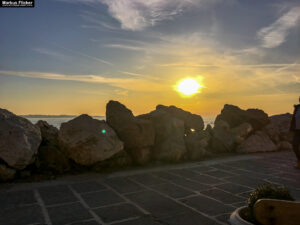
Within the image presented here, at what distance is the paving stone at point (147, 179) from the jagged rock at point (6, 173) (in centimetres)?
288

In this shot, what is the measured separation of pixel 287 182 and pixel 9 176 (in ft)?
22.2

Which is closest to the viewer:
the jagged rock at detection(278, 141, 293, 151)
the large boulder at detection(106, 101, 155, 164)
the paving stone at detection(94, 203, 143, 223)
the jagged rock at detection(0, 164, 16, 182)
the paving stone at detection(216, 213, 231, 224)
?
the paving stone at detection(216, 213, 231, 224)

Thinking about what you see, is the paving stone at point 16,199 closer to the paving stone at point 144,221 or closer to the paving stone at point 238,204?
the paving stone at point 144,221

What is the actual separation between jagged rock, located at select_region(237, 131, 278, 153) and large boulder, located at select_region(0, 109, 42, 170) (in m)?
8.45

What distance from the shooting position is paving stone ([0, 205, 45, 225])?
13.0 feet

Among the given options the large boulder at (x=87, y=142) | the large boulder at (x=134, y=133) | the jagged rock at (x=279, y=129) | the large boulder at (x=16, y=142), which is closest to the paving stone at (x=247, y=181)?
the large boulder at (x=134, y=133)

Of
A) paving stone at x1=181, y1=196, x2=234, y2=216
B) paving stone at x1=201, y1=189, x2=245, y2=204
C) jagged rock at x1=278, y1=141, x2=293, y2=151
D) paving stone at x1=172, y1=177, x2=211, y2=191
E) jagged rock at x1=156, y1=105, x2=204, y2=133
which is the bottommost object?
paving stone at x1=172, y1=177, x2=211, y2=191

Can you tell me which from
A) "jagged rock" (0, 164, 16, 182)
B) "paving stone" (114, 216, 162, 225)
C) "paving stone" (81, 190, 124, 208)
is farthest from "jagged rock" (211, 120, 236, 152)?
"jagged rock" (0, 164, 16, 182)

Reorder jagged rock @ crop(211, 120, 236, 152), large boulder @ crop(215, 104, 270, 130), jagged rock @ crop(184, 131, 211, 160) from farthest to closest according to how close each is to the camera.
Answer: large boulder @ crop(215, 104, 270, 130) < jagged rock @ crop(211, 120, 236, 152) < jagged rock @ crop(184, 131, 211, 160)

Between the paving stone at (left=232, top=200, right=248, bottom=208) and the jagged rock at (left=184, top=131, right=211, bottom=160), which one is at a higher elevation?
the jagged rock at (left=184, top=131, right=211, bottom=160)

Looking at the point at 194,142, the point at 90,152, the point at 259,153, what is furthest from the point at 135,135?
the point at 259,153

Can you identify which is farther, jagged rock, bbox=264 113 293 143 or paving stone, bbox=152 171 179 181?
jagged rock, bbox=264 113 293 143

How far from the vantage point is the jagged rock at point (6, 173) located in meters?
6.12

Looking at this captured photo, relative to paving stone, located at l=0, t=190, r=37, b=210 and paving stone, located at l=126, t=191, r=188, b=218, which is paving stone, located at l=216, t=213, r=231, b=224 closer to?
paving stone, located at l=126, t=191, r=188, b=218
